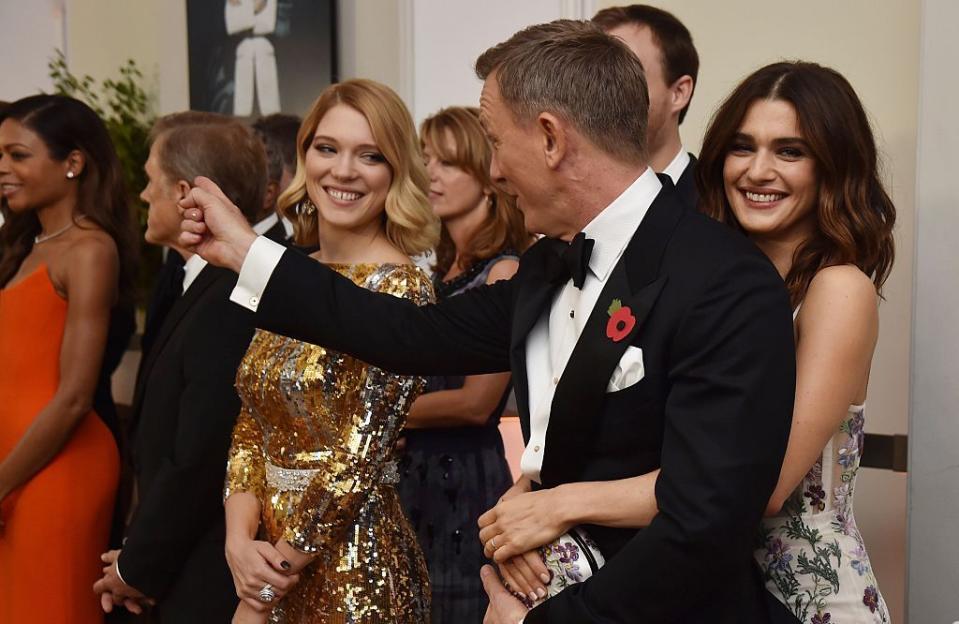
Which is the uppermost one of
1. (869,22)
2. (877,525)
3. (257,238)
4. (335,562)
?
(869,22)

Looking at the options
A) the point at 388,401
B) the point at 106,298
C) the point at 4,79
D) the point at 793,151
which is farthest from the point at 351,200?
the point at 4,79

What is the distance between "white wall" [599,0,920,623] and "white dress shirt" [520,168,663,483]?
5.25 ft

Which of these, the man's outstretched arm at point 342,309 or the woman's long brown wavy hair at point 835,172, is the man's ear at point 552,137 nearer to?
the man's outstretched arm at point 342,309

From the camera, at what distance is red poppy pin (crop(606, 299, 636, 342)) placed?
155 cm

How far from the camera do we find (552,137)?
1.64 metres

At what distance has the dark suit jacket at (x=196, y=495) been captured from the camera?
2.57 metres

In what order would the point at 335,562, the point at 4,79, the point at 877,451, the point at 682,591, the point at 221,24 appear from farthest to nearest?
the point at 4,79, the point at 221,24, the point at 877,451, the point at 335,562, the point at 682,591

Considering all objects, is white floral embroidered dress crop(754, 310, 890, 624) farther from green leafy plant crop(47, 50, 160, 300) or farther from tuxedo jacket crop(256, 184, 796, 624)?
green leafy plant crop(47, 50, 160, 300)

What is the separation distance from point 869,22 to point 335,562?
221 cm

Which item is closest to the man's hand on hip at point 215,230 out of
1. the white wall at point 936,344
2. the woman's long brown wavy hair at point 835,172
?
the woman's long brown wavy hair at point 835,172

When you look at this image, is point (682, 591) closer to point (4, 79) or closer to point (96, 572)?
point (96, 572)

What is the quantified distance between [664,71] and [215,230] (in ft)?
4.41

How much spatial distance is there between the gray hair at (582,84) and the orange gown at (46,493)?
2423 mm

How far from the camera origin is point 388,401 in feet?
7.32
